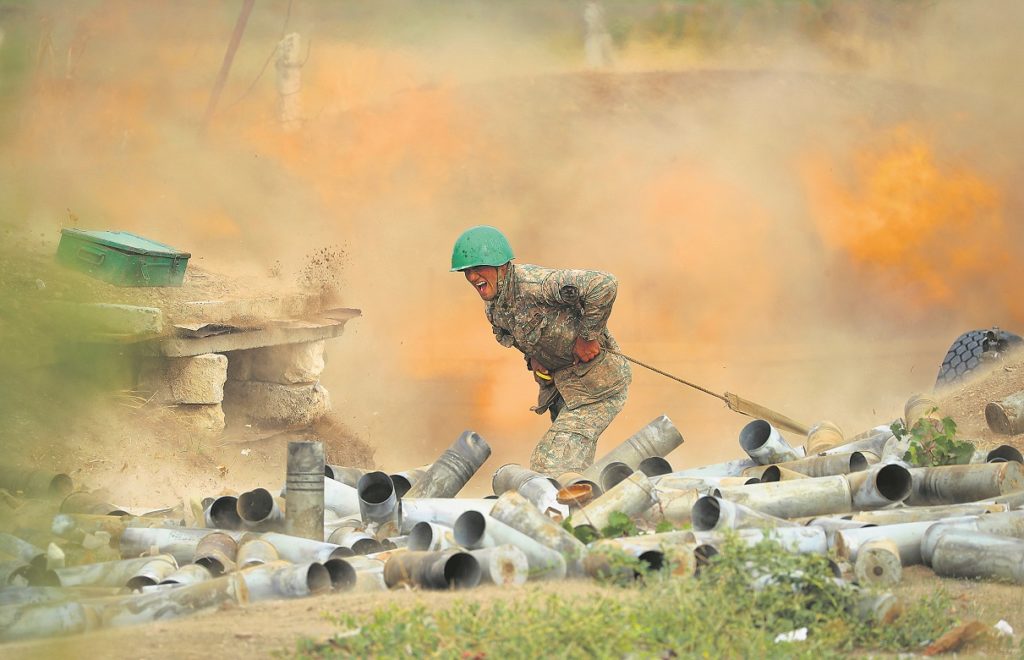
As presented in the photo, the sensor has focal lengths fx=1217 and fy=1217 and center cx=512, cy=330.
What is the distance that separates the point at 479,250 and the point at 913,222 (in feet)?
33.7

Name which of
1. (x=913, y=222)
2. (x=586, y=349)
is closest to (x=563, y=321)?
→ (x=586, y=349)

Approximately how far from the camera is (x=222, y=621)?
4285 millimetres

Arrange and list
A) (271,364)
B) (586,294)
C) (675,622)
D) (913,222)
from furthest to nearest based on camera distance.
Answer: (913,222) < (271,364) < (586,294) < (675,622)

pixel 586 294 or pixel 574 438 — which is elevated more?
pixel 586 294

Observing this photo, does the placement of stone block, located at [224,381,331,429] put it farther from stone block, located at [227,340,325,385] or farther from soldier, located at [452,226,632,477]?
soldier, located at [452,226,632,477]

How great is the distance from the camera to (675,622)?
386 cm

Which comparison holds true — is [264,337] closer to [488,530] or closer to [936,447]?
[488,530]

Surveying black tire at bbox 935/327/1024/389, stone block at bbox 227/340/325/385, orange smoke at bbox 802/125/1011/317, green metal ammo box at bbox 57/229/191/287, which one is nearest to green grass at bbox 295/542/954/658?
green metal ammo box at bbox 57/229/191/287

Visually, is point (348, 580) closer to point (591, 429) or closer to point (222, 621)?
point (222, 621)

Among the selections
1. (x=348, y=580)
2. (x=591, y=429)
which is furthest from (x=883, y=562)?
(x=591, y=429)

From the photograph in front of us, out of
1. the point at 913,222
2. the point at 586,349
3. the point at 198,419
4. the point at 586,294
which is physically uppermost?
the point at 913,222

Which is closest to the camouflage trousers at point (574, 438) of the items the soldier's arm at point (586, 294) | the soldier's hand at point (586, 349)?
the soldier's hand at point (586, 349)

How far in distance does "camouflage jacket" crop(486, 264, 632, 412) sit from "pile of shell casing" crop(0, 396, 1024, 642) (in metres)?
0.82

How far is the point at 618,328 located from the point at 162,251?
694 cm
